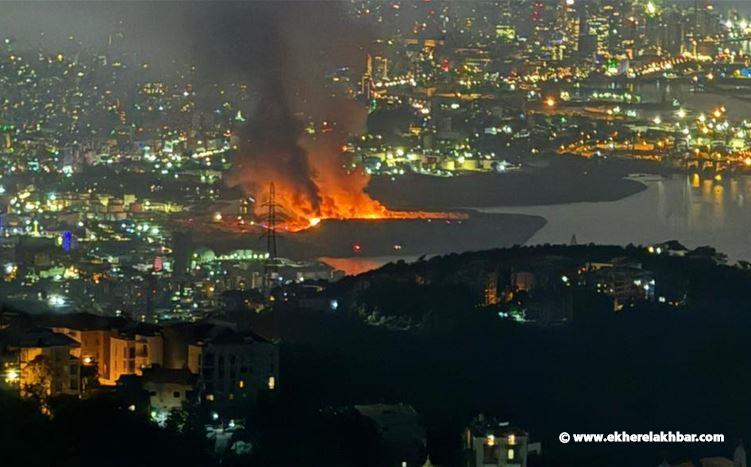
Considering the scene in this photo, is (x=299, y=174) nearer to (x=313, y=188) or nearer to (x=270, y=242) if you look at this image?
(x=313, y=188)

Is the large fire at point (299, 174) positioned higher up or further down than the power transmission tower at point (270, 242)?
higher up

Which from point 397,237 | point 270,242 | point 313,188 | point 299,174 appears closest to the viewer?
point 270,242

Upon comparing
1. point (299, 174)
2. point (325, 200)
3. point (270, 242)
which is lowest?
point (270, 242)

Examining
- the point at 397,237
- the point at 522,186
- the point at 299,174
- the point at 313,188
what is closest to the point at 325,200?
the point at 313,188

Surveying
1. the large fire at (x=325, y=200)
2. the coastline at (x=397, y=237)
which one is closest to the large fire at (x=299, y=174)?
the large fire at (x=325, y=200)

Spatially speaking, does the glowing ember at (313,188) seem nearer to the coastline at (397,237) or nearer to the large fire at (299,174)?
the large fire at (299,174)

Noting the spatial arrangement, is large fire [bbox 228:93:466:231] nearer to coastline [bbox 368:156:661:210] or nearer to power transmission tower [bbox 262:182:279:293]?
power transmission tower [bbox 262:182:279:293]

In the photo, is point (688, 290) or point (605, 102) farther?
point (605, 102)

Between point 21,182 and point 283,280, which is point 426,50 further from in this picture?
point 283,280

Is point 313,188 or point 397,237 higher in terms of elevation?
point 313,188

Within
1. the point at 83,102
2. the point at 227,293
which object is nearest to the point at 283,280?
the point at 227,293

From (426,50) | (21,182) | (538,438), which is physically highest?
(426,50)
